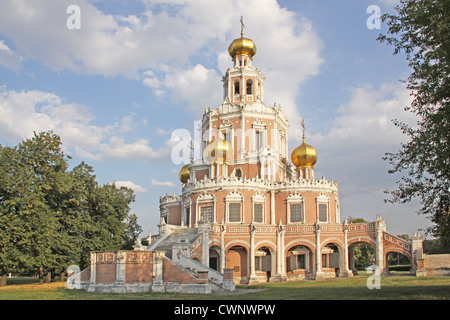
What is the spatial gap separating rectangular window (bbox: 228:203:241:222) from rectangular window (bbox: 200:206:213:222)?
1835 mm

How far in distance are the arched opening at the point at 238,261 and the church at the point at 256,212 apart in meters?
0.09

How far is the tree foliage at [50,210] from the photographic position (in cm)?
3256

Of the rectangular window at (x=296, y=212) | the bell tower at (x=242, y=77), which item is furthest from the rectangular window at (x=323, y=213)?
the bell tower at (x=242, y=77)

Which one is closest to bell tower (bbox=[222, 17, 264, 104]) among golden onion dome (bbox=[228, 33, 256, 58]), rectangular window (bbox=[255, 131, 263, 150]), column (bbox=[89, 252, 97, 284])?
Answer: golden onion dome (bbox=[228, 33, 256, 58])

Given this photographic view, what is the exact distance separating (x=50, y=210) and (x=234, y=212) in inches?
637

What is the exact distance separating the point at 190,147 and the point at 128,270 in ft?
102

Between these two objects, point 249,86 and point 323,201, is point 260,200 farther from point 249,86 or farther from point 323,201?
point 249,86

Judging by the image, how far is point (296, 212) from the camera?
43156 millimetres

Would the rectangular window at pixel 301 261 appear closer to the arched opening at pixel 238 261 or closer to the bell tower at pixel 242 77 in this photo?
the arched opening at pixel 238 261

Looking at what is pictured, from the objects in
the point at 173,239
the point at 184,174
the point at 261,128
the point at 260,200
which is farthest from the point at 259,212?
the point at 184,174

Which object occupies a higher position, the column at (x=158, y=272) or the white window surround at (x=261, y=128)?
the white window surround at (x=261, y=128)

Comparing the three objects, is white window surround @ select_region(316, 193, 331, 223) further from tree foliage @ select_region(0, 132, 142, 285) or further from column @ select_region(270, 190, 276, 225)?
tree foliage @ select_region(0, 132, 142, 285)

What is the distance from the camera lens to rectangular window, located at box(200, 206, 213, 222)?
139ft
